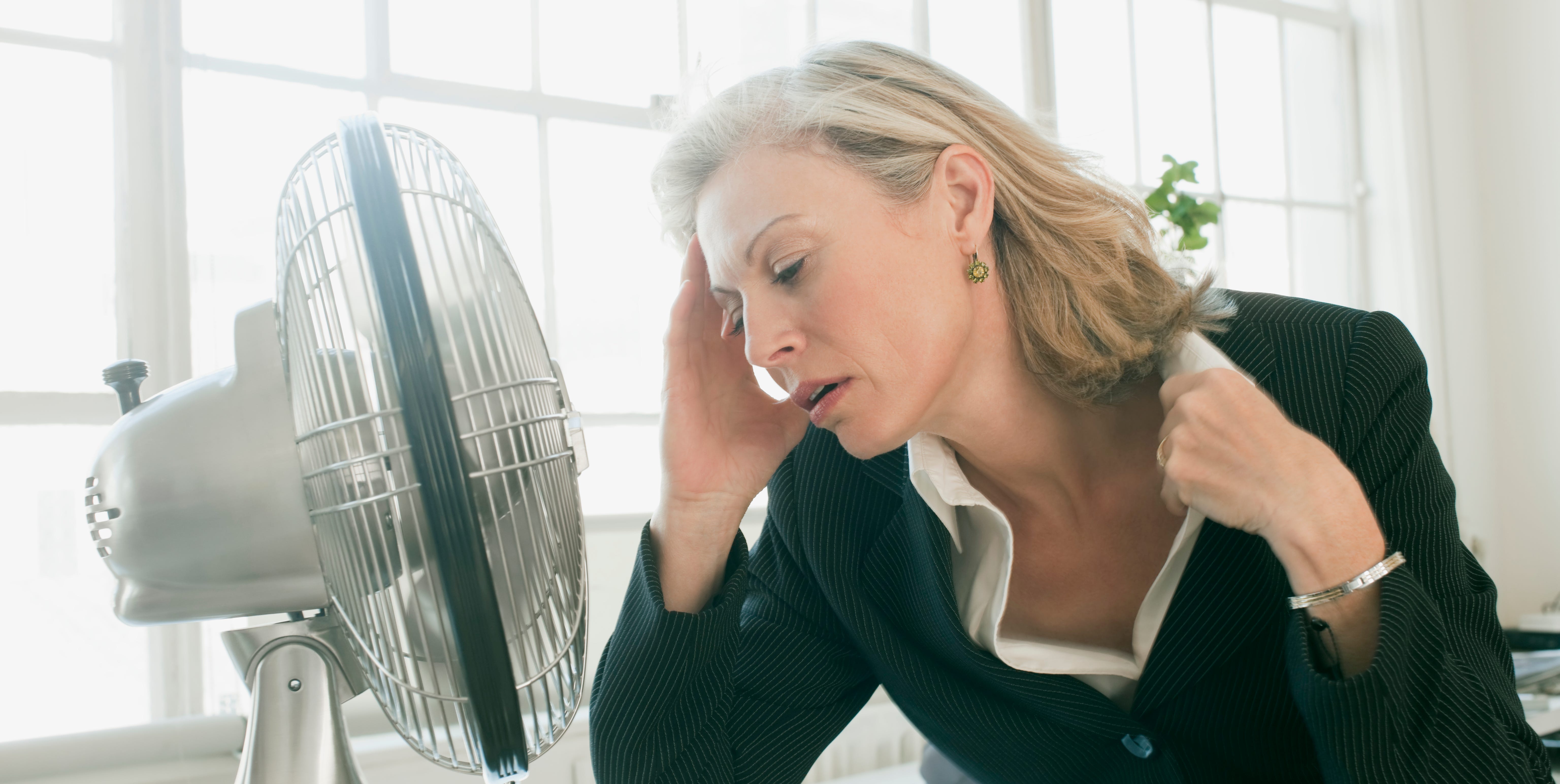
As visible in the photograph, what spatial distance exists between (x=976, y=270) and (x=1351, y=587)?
48 cm

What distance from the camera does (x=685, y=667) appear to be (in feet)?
3.50

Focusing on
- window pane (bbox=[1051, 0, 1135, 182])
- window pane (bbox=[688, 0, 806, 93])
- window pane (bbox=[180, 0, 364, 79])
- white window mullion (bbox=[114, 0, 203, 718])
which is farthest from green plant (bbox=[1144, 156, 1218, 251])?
white window mullion (bbox=[114, 0, 203, 718])

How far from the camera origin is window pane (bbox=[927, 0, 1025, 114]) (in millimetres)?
2773

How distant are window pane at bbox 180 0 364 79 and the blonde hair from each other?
111 cm

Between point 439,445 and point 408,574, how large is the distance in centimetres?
12

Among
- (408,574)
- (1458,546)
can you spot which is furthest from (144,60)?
(1458,546)

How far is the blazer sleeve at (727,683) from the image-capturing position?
106 cm

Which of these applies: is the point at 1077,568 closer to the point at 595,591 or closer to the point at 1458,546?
the point at 1458,546

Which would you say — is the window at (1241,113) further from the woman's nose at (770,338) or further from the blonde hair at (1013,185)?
the woman's nose at (770,338)

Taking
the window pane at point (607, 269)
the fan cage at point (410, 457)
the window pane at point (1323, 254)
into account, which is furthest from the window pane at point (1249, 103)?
the fan cage at point (410, 457)

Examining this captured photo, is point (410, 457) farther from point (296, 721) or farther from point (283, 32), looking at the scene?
point (283, 32)

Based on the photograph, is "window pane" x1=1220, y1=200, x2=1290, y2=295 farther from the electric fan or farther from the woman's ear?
the electric fan

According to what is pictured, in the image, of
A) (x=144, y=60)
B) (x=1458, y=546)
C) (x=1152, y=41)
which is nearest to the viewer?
(x=1458, y=546)

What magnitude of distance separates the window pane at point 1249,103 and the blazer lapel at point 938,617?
2839 millimetres
